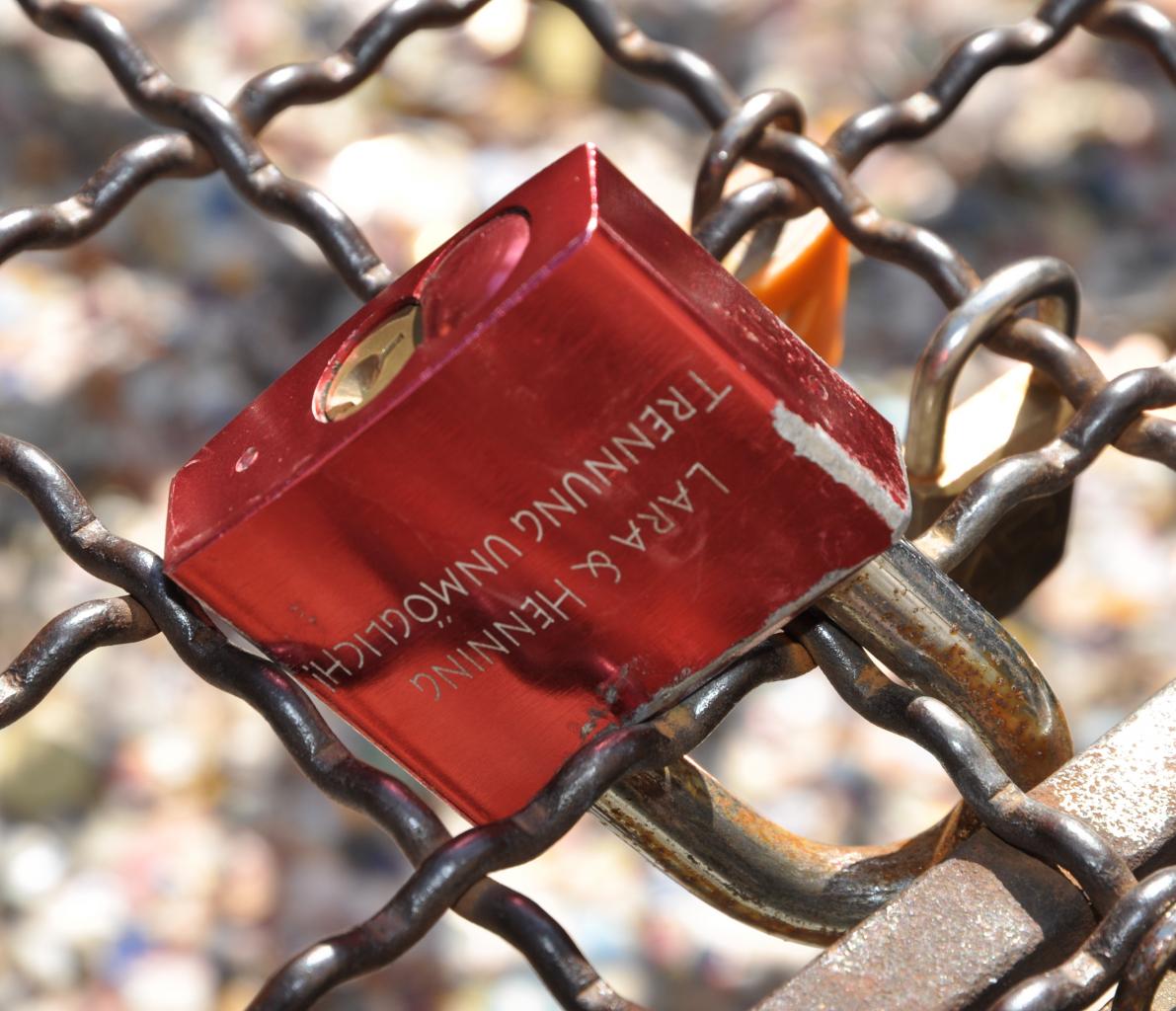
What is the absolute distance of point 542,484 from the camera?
34 centimetres

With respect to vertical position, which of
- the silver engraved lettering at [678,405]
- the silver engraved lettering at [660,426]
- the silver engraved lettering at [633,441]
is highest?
the silver engraved lettering at [678,405]

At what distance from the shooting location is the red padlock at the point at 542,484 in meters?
0.33

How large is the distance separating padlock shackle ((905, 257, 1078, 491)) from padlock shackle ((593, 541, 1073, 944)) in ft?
0.33

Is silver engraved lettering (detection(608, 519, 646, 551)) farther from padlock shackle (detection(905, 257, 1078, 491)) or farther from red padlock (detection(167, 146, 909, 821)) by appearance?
padlock shackle (detection(905, 257, 1078, 491))

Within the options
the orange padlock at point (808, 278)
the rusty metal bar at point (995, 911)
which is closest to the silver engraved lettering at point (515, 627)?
the rusty metal bar at point (995, 911)

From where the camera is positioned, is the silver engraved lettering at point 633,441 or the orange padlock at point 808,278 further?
the orange padlock at point 808,278

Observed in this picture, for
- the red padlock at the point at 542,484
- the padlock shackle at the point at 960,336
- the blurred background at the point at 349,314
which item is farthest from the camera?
the blurred background at the point at 349,314

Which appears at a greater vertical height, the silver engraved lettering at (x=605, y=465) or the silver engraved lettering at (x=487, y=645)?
the silver engraved lettering at (x=605, y=465)

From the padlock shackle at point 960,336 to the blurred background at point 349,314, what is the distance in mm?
473

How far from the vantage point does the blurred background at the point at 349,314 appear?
4.04 ft

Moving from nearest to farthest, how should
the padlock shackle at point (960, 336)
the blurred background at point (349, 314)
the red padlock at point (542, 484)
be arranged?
the red padlock at point (542, 484), the padlock shackle at point (960, 336), the blurred background at point (349, 314)

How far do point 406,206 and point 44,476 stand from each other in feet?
3.86

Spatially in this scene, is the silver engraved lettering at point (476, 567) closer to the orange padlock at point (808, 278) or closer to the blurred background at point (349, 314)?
the orange padlock at point (808, 278)

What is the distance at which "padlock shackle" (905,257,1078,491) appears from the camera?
0.48 m
